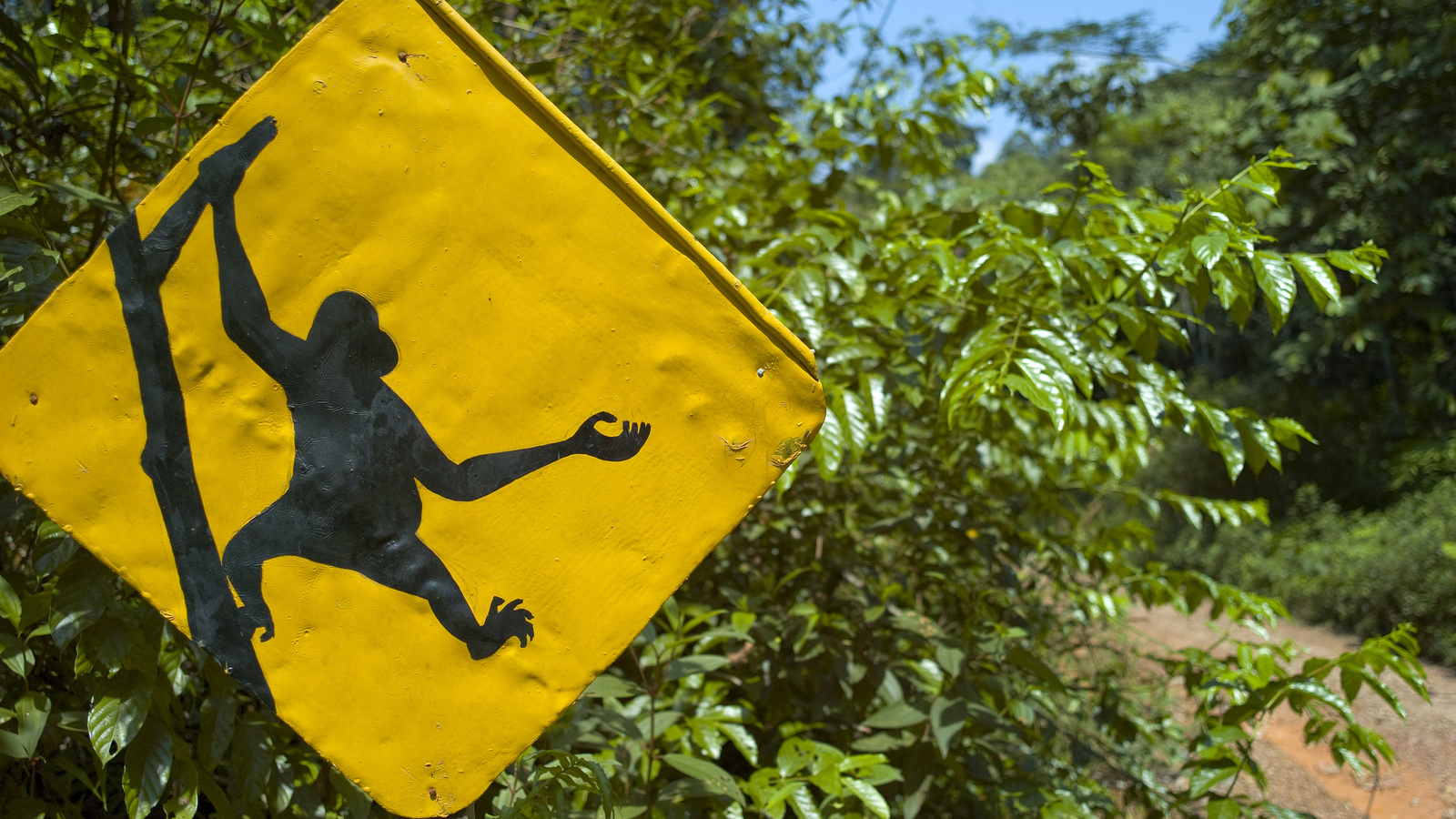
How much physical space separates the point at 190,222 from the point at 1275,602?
218 centimetres

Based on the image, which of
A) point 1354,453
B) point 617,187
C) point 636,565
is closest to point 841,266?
point 617,187

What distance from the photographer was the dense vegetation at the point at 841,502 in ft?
3.86

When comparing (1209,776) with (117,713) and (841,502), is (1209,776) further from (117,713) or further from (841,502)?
(117,713)

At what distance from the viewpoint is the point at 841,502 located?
233 cm

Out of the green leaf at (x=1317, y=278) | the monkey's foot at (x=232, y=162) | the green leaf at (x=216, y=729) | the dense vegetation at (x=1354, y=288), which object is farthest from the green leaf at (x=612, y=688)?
the dense vegetation at (x=1354, y=288)

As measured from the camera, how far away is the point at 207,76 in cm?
146

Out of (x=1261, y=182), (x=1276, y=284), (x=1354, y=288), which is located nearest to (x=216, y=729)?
(x=1276, y=284)

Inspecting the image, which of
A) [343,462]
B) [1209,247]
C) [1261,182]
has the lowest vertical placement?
[343,462]

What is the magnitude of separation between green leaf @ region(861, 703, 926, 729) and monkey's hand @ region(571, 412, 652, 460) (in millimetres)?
1084

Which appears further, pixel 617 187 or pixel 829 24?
pixel 829 24

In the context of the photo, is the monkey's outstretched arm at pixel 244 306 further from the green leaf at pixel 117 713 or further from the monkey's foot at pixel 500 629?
the green leaf at pixel 117 713

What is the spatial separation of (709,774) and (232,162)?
3.58ft

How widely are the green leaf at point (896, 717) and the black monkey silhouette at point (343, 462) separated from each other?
1061 millimetres

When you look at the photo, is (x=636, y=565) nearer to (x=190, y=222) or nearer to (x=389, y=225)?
(x=389, y=225)
